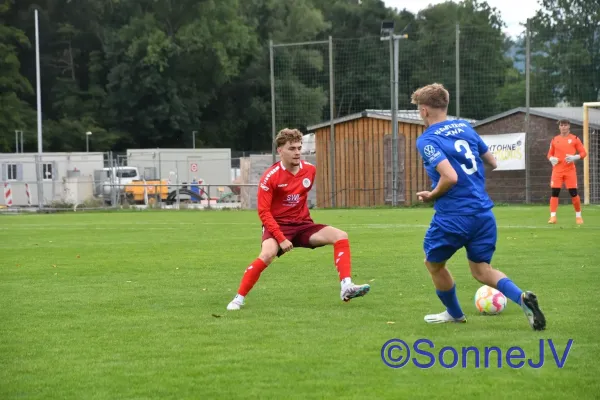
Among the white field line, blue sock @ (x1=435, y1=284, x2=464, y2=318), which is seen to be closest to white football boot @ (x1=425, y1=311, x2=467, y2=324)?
blue sock @ (x1=435, y1=284, x2=464, y2=318)

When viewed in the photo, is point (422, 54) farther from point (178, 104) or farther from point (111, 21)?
point (111, 21)

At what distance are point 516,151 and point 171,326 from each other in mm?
26921

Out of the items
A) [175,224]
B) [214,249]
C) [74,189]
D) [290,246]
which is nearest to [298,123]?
[74,189]

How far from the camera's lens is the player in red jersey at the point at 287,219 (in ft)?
29.9

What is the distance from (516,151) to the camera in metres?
33.5

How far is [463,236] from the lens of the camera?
287 inches

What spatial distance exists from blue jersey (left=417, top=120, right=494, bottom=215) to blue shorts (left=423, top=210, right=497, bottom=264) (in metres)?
0.06

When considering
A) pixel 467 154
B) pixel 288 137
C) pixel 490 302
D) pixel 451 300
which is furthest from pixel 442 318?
pixel 288 137

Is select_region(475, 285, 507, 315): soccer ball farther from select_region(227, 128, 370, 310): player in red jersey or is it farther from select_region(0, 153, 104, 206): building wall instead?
select_region(0, 153, 104, 206): building wall

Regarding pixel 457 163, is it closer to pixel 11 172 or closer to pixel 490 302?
pixel 490 302

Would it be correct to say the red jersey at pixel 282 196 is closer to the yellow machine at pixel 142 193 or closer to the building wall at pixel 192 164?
the yellow machine at pixel 142 193

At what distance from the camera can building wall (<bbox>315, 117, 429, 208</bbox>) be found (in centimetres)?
3659

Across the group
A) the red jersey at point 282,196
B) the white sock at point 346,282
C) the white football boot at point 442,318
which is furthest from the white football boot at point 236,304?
the white football boot at point 442,318

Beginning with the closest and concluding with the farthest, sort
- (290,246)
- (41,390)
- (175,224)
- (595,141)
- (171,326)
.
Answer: (41,390) → (171,326) → (290,246) → (175,224) → (595,141)
